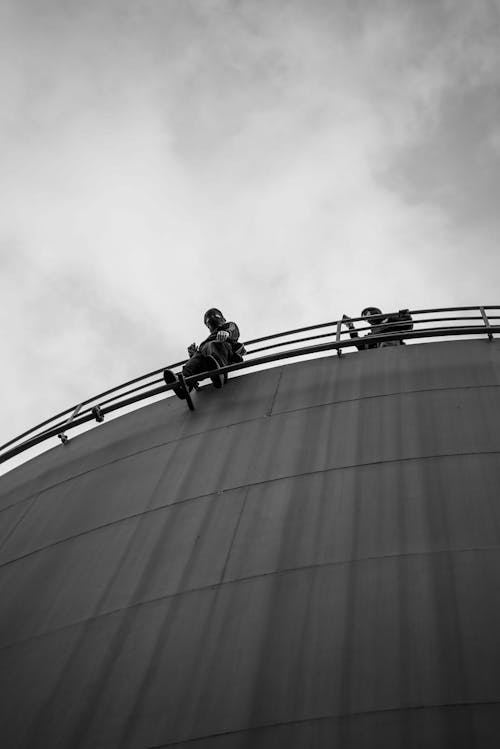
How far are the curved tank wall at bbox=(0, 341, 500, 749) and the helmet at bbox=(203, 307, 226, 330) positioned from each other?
2.13 m

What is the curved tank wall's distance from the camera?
17.9ft

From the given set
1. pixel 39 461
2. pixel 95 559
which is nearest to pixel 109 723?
pixel 95 559

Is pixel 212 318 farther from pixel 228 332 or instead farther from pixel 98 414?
pixel 98 414

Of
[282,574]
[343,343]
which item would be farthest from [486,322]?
[282,574]

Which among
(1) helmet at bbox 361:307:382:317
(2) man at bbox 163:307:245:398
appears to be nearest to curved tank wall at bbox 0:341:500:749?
(2) man at bbox 163:307:245:398

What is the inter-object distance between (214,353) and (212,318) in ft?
3.33

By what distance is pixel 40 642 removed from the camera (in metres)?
7.18

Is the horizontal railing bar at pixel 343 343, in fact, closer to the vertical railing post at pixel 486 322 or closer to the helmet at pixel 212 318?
the vertical railing post at pixel 486 322

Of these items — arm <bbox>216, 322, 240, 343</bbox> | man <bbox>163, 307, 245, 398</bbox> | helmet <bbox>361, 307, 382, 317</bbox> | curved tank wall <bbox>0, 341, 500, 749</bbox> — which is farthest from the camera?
helmet <bbox>361, 307, 382, 317</bbox>

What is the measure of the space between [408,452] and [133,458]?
148 inches

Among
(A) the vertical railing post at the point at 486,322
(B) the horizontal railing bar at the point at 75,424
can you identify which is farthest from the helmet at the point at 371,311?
(B) the horizontal railing bar at the point at 75,424

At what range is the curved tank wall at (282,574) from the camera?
5.45 meters

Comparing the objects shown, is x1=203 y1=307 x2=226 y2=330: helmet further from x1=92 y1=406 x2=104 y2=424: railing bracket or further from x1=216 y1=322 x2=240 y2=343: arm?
x1=92 y1=406 x2=104 y2=424: railing bracket

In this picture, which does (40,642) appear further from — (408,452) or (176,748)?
(408,452)
